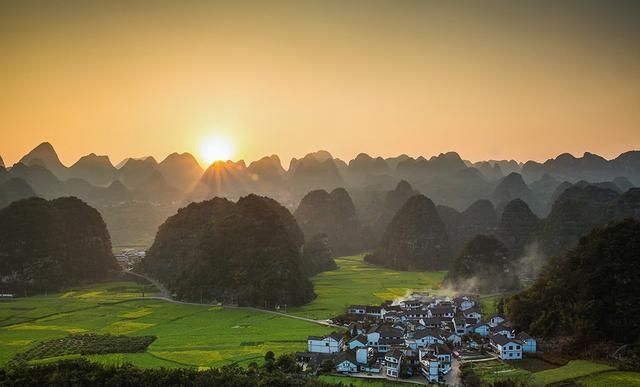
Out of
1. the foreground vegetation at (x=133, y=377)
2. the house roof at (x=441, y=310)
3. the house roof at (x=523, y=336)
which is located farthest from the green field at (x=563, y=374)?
the house roof at (x=441, y=310)

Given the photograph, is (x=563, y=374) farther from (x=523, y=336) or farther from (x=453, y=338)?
(x=453, y=338)

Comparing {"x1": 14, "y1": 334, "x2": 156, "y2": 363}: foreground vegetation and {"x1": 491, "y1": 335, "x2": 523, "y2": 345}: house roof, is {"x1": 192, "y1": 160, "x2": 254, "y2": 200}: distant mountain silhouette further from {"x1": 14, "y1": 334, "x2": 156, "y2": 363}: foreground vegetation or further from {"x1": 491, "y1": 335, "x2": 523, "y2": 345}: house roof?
{"x1": 491, "y1": 335, "x2": 523, "y2": 345}: house roof

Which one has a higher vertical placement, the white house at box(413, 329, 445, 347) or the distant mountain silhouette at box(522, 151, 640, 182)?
the distant mountain silhouette at box(522, 151, 640, 182)

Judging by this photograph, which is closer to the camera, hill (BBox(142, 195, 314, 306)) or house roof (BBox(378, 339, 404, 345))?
house roof (BBox(378, 339, 404, 345))

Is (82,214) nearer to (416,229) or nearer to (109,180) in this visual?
(416,229)

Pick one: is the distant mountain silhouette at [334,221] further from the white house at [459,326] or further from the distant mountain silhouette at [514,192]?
the white house at [459,326]

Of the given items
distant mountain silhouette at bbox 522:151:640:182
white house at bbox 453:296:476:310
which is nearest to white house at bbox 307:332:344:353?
white house at bbox 453:296:476:310
